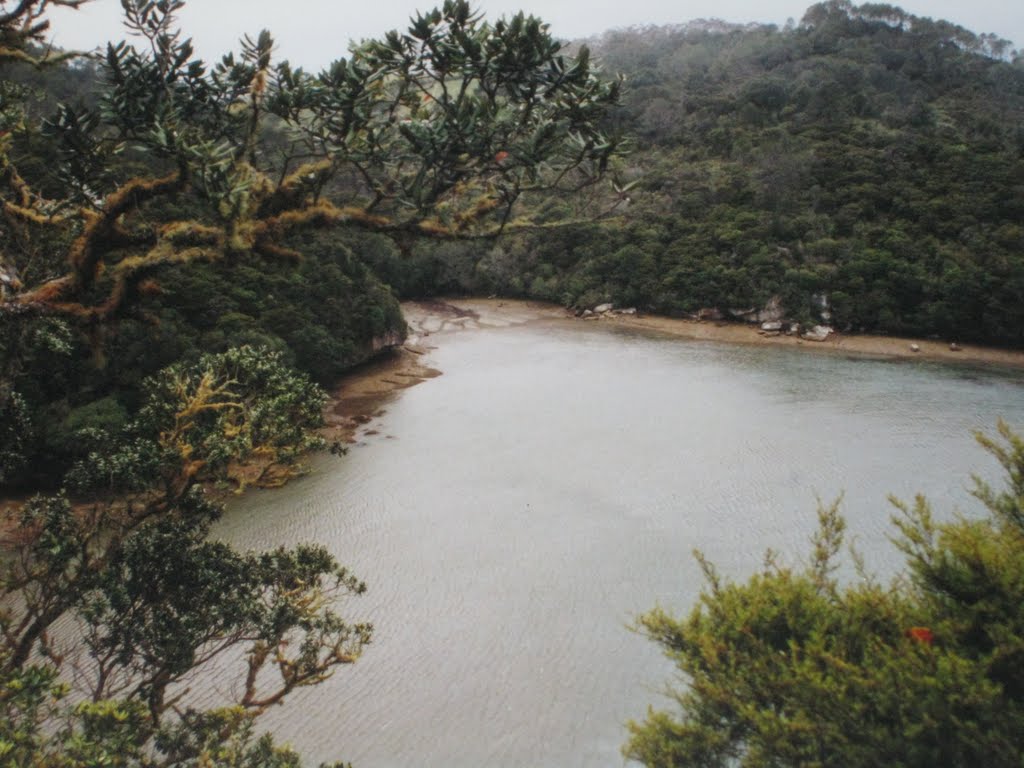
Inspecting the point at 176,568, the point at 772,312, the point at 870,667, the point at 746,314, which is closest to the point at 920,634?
the point at 870,667

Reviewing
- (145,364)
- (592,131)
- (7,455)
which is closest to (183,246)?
(592,131)

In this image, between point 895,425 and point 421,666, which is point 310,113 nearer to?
point 421,666

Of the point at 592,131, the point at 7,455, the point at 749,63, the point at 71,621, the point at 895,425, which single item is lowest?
the point at 71,621

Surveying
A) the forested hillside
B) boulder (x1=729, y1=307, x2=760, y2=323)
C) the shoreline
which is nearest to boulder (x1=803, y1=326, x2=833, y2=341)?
the shoreline

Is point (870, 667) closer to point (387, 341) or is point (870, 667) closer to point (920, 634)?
point (920, 634)

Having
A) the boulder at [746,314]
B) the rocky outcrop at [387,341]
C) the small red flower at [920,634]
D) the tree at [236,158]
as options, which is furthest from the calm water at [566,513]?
the boulder at [746,314]

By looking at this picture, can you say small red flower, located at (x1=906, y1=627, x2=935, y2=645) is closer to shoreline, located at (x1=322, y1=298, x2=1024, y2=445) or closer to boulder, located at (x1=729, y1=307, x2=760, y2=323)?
shoreline, located at (x1=322, y1=298, x2=1024, y2=445)
